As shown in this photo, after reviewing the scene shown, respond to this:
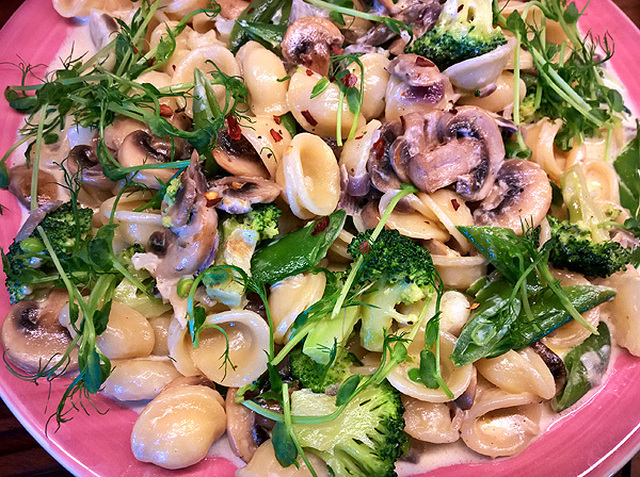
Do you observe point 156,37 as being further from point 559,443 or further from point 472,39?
point 559,443

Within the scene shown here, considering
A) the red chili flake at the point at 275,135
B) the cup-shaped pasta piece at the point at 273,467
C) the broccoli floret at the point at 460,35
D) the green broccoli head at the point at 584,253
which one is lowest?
the cup-shaped pasta piece at the point at 273,467

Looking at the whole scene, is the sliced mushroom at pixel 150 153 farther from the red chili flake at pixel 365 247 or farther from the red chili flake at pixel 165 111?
the red chili flake at pixel 365 247

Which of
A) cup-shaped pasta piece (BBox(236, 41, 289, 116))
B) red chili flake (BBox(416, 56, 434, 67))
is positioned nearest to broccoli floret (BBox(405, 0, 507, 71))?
red chili flake (BBox(416, 56, 434, 67))

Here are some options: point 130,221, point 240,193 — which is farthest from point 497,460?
point 130,221

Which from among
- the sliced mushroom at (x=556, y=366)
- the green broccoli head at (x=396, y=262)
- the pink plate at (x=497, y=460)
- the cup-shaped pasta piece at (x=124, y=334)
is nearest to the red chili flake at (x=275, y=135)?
the green broccoli head at (x=396, y=262)

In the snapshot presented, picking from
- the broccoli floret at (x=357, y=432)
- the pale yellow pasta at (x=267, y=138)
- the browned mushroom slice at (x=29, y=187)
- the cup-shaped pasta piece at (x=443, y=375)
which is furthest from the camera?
the browned mushroom slice at (x=29, y=187)

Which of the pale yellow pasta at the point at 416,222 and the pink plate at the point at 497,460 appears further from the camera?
the pale yellow pasta at the point at 416,222
